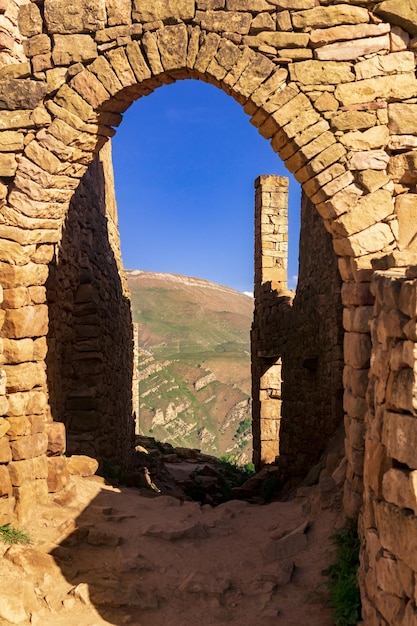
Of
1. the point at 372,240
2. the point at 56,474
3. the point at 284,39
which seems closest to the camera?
the point at 372,240

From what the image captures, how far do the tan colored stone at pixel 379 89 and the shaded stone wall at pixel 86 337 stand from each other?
13.4ft

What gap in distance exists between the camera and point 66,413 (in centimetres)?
761

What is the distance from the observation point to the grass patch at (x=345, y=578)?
354 cm

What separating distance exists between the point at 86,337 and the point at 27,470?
304cm

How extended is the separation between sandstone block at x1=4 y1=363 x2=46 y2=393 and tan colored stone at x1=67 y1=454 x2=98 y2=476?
Result: 5.35 feet

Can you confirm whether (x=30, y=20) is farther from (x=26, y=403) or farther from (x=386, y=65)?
(x=26, y=403)

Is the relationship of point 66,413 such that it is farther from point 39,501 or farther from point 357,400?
point 357,400

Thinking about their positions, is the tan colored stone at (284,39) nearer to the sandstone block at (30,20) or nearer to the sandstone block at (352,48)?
the sandstone block at (352,48)

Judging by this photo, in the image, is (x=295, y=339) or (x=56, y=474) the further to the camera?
(x=295, y=339)

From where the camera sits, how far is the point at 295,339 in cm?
986

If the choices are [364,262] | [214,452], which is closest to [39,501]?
[364,262]

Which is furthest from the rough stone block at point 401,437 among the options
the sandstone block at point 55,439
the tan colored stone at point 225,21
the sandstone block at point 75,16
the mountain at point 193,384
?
the mountain at point 193,384

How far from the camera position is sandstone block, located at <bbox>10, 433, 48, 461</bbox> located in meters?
5.14

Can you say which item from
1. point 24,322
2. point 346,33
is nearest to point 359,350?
point 346,33
